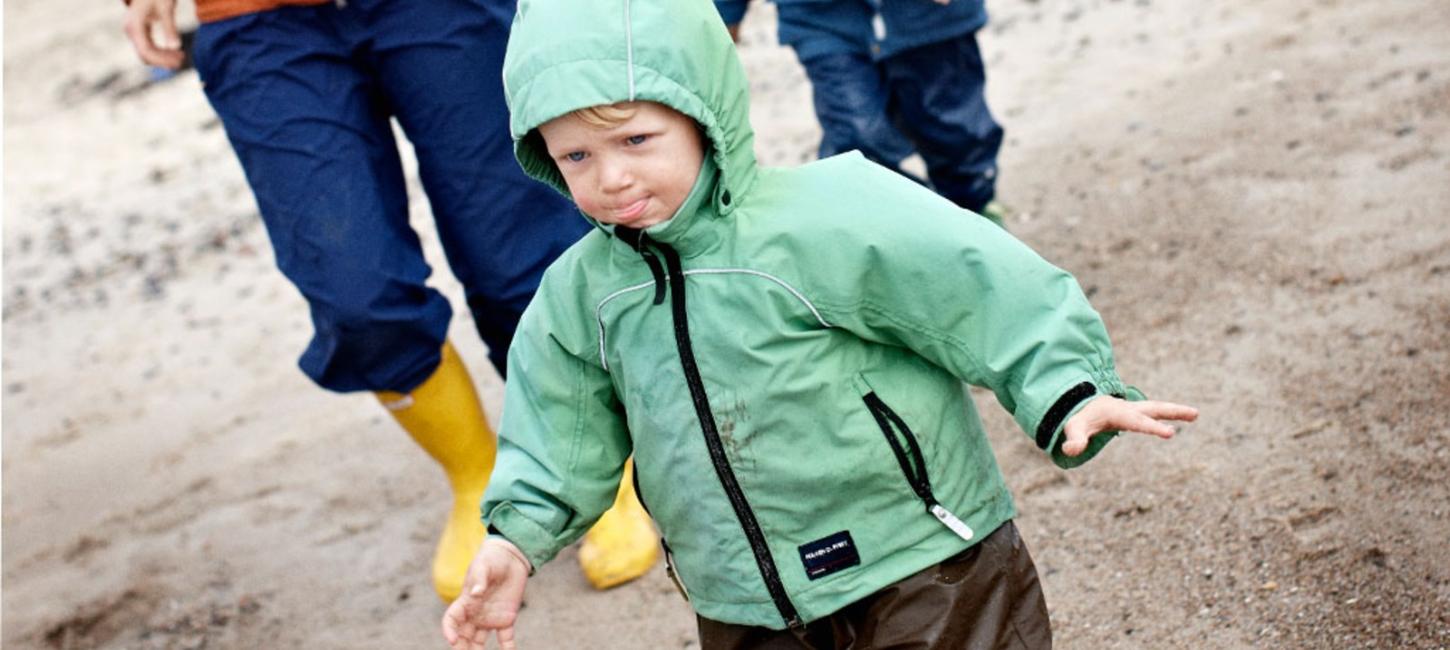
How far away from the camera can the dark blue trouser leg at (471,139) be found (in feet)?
10.3

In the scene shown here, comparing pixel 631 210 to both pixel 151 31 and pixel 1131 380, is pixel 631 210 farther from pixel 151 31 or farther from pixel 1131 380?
pixel 1131 380

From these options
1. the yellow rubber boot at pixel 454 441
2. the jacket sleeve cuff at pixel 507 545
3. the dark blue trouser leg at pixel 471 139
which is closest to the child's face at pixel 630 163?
the jacket sleeve cuff at pixel 507 545

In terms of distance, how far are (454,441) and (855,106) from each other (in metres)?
1.57

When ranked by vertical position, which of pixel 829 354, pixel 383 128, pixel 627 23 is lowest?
pixel 383 128

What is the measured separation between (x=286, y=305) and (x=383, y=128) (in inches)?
136

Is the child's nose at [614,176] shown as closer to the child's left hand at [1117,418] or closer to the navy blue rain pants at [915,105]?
the child's left hand at [1117,418]

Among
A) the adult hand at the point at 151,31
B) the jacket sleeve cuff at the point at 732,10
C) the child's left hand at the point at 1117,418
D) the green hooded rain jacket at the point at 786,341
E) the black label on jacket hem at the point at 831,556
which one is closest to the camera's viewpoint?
the child's left hand at the point at 1117,418

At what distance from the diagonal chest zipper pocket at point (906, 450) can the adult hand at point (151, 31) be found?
1.91 m

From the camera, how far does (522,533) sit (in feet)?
7.56

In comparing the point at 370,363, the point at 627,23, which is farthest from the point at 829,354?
the point at 370,363

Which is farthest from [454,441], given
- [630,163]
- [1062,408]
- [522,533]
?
[1062,408]

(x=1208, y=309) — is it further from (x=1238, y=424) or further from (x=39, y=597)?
(x=39, y=597)

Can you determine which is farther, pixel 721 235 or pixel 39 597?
pixel 39 597

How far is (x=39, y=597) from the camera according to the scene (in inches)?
165
